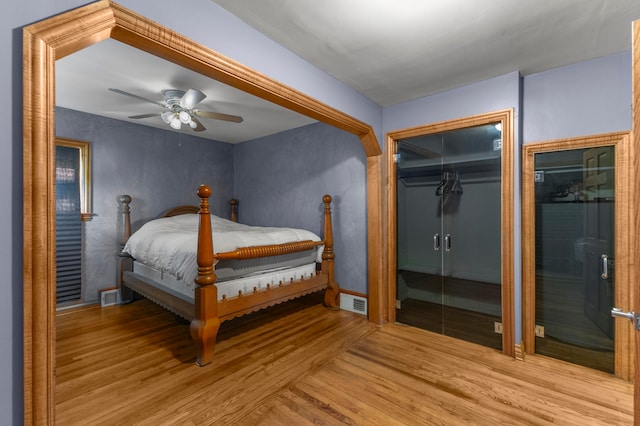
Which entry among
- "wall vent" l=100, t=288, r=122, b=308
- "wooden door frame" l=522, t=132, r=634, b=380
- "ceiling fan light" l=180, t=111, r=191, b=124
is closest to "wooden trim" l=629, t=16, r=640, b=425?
"wooden door frame" l=522, t=132, r=634, b=380

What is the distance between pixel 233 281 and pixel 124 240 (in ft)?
7.15

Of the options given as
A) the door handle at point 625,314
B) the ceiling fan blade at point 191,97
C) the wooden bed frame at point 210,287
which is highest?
the ceiling fan blade at point 191,97

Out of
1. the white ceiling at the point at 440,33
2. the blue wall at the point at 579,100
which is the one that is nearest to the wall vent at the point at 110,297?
the white ceiling at the point at 440,33

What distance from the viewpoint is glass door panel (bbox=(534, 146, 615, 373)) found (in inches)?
86.4

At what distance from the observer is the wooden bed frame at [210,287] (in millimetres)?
2285

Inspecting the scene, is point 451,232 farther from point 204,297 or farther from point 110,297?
point 110,297

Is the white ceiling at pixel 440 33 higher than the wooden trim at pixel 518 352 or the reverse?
higher

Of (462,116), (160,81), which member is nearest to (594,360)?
(462,116)

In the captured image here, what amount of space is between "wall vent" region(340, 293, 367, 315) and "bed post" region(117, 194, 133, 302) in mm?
2831

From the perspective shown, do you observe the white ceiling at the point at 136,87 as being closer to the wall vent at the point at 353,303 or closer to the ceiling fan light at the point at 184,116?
the ceiling fan light at the point at 184,116

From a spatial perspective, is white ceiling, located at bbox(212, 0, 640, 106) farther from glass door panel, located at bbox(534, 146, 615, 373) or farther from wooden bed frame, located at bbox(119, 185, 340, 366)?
wooden bed frame, located at bbox(119, 185, 340, 366)

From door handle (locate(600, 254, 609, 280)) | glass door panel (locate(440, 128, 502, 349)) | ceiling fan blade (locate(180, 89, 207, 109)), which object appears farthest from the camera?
glass door panel (locate(440, 128, 502, 349))

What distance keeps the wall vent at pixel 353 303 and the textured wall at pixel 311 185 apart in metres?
0.10

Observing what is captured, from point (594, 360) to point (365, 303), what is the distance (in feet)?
6.53
